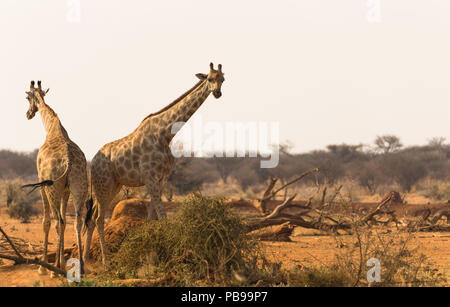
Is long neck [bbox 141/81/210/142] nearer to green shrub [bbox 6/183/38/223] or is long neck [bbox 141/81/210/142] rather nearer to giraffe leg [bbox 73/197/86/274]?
giraffe leg [bbox 73/197/86/274]

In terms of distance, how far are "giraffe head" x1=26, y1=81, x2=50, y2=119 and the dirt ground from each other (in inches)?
107

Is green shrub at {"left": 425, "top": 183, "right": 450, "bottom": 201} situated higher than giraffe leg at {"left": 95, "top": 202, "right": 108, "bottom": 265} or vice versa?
giraffe leg at {"left": 95, "top": 202, "right": 108, "bottom": 265}

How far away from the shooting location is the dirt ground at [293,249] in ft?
25.1

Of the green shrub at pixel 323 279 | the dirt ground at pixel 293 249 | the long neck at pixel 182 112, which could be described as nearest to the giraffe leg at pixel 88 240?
the dirt ground at pixel 293 249

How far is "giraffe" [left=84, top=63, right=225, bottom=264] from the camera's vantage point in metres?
7.95

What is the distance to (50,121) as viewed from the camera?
883 cm

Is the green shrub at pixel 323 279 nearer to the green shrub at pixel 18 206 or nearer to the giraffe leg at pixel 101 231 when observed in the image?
the giraffe leg at pixel 101 231

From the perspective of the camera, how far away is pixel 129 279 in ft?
22.0

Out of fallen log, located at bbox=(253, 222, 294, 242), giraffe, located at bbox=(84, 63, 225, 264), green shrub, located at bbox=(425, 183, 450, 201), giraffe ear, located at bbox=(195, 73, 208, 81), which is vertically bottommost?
green shrub, located at bbox=(425, 183, 450, 201)

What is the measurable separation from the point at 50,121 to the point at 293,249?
534 centimetres

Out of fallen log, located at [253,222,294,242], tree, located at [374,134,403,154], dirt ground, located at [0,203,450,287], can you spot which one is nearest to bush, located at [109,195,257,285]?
dirt ground, located at [0,203,450,287]

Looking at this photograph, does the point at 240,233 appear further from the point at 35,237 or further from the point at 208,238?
the point at 35,237

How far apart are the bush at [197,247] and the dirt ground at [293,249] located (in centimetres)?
88
